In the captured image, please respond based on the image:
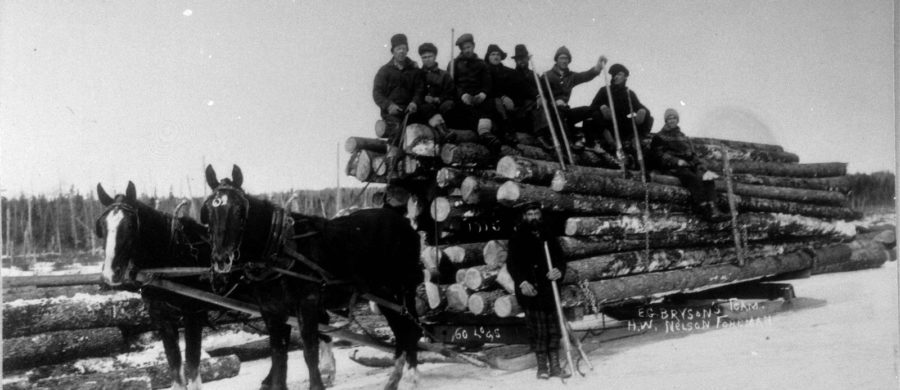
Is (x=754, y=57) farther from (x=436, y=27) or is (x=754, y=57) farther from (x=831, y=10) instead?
(x=436, y=27)

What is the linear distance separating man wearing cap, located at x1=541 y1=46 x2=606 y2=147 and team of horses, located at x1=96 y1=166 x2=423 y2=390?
9.64ft

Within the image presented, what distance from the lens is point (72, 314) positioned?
6699 millimetres

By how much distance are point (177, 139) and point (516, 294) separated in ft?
11.2

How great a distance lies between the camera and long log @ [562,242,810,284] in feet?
22.2

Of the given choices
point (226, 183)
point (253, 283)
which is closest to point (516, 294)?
point (253, 283)

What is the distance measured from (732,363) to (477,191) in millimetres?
2969

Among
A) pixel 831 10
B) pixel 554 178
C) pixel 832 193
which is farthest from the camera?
pixel 832 193

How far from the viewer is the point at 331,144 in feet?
22.3

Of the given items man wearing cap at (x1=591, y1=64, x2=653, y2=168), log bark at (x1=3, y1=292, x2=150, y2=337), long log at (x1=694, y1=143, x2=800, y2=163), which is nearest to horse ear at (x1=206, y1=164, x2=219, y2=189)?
log bark at (x1=3, y1=292, x2=150, y2=337)

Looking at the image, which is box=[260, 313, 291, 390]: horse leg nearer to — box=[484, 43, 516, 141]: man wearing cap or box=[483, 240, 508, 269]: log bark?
box=[483, 240, 508, 269]: log bark

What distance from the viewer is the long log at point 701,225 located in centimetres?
691

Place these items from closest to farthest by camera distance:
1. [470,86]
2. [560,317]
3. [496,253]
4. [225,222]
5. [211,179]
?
[225,222] → [211,179] → [560,317] → [496,253] → [470,86]

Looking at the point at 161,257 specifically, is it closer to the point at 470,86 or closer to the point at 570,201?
the point at 470,86

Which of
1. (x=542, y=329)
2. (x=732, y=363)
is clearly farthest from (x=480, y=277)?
(x=732, y=363)
